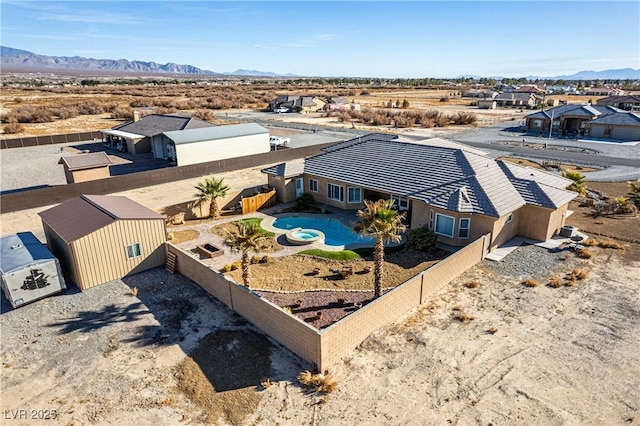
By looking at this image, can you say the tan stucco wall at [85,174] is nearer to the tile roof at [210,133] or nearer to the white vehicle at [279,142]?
the tile roof at [210,133]

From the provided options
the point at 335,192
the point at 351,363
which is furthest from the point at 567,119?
the point at 351,363

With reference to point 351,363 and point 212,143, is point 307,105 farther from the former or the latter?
point 351,363

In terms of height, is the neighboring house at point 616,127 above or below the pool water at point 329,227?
above

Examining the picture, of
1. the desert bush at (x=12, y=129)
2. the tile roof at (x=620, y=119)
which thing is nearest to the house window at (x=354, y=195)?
the tile roof at (x=620, y=119)

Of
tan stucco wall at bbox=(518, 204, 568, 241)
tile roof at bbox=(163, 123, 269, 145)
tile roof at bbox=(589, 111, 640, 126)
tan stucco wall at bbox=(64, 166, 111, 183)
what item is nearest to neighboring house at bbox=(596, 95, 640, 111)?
tile roof at bbox=(589, 111, 640, 126)

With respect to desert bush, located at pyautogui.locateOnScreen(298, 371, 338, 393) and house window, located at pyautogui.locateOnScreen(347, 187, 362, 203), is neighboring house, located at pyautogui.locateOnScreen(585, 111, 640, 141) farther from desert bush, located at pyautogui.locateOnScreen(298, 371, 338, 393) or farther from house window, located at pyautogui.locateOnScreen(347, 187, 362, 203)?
desert bush, located at pyautogui.locateOnScreen(298, 371, 338, 393)
